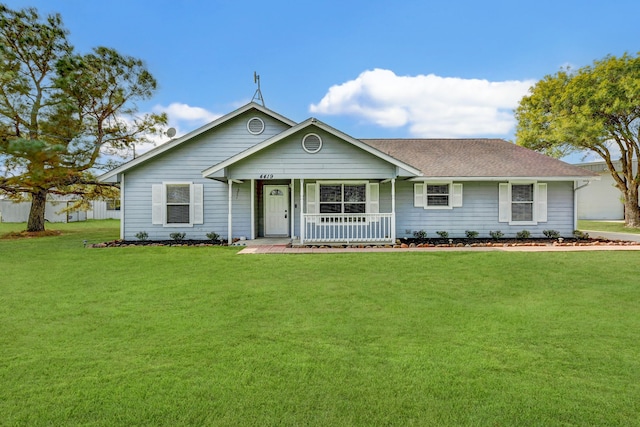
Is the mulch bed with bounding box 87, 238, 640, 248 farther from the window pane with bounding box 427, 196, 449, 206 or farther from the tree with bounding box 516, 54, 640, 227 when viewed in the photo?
the tree with bounding box 516, 54, 640, 227

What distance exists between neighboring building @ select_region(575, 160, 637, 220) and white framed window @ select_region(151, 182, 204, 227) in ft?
98.8

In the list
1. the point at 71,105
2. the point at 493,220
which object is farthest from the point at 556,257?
the point at 71,105

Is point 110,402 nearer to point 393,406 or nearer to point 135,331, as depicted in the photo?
point 135,331

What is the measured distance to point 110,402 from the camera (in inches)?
110

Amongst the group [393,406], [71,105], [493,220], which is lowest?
[393,406]

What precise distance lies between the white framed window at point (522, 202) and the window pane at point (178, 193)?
39.4 feet

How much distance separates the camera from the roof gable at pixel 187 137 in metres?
13.1

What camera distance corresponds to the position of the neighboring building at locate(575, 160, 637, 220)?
28.5 m

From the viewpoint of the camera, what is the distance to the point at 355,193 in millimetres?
13516

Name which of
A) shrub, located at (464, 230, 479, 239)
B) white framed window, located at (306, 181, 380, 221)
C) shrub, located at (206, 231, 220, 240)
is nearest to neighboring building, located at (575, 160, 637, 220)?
Answer: shrub, located at (464, 230, 479, 239)

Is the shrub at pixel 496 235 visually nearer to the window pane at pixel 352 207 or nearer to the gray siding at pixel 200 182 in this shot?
the window pane at pixel 352 207

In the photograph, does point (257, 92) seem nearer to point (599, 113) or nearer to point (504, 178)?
point (504, 178)

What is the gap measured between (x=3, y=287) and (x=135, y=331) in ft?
13.9

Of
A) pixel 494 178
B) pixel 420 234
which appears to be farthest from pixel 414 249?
pixel 494 178
